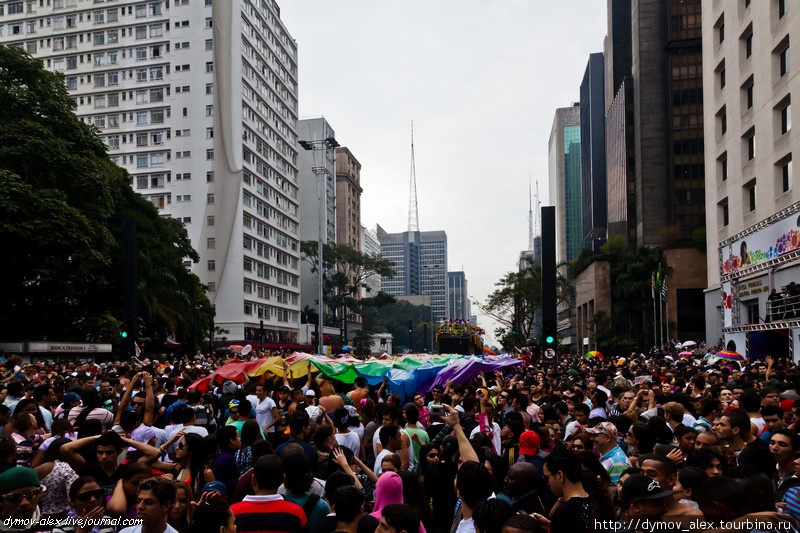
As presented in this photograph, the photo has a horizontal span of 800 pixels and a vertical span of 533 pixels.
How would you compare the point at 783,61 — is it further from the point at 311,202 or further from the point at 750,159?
the point at 311,202

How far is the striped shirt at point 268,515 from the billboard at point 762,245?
21.0 m

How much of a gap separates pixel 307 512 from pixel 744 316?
30198mm

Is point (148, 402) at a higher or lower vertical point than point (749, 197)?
lower

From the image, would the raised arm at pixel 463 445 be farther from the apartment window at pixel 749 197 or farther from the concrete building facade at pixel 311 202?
the concrete building facade at pixel 311 202

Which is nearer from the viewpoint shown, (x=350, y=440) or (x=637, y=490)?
(x=637, y=490)

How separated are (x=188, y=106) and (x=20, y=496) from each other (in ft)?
246

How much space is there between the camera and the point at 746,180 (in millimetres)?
33438

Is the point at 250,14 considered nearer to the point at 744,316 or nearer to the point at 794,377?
the point at 744,316

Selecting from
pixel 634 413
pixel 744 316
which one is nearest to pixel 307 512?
pixel 634 413

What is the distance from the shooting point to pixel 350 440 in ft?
27.0

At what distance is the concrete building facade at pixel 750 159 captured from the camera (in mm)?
25594

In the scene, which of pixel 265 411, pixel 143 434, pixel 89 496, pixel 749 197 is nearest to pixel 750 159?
pixel 749 197

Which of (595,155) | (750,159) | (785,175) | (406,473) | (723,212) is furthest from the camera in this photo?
(595,155)

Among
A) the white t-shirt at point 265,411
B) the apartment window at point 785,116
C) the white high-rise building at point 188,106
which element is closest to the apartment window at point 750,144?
the apartment window at point 785,116
